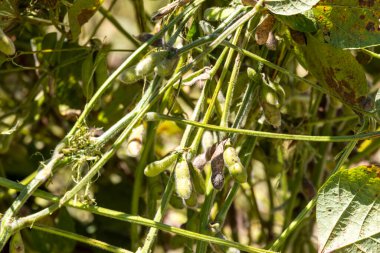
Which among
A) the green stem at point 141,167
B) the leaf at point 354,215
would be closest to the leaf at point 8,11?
the green stem at point 141,167

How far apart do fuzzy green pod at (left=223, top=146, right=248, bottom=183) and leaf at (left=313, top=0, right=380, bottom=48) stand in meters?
0.19

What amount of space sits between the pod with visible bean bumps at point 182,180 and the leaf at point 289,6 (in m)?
0.19

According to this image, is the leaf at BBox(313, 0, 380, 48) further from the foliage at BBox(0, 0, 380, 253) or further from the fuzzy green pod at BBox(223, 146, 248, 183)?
the fuzzy green pod at BBox(223, 146, 248, 183)

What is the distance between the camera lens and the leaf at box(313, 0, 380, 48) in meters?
0.87

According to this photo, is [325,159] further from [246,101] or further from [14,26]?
[14,26]

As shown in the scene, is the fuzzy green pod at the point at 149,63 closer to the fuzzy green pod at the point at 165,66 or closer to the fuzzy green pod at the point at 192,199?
the fuzzy green pod at the point at 165,66

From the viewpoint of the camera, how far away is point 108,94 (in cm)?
131

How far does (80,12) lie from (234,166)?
0.31 m

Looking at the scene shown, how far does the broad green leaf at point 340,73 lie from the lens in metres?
0.89

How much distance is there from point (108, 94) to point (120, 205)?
0.73 feet

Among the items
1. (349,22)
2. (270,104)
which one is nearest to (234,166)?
(270,104)

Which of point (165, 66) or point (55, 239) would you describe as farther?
point (55, 239)

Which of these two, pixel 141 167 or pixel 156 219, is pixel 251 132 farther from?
pixel 141 167

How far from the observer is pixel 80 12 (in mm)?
951
